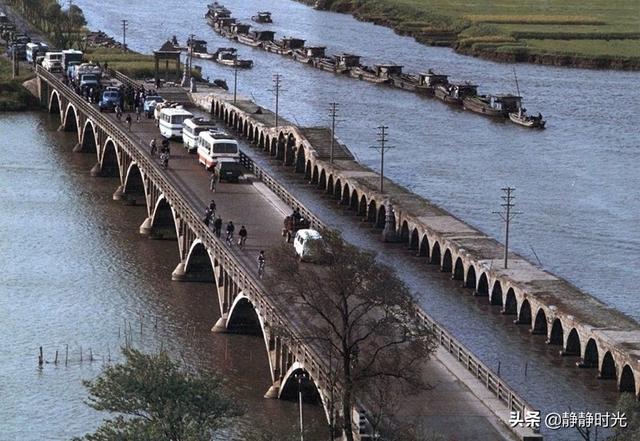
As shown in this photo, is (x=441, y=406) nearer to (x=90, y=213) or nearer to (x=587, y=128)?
(x=90, y=213)

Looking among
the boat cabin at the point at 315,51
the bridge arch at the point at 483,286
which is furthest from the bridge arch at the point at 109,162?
the boat cabin at the point at 315,51

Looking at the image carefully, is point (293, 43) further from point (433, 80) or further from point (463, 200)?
point (463, 200)

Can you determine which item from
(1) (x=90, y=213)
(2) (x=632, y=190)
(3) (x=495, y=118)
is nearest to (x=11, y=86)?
(3) (x=495, y=118)

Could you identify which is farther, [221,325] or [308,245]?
[221,325]

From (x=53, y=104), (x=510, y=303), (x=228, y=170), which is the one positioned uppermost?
(x=228, y=170)

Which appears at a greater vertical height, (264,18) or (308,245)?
(308,245)

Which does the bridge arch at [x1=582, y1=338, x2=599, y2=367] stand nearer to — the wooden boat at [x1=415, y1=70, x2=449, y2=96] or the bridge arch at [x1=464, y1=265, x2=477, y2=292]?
the bridge arch at [x1=464, y1=265, x2=477, y2=292]

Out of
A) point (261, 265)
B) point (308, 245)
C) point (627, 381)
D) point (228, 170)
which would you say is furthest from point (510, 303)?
point (228, 170)

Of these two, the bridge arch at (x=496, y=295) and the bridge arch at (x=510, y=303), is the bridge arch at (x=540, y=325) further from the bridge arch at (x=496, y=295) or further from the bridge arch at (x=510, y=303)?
the bridge arch at (x=496, y=295)

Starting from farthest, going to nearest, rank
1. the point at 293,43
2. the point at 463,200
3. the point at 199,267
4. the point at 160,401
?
the point at 293,43
the point at 463,200
the point at 199,267
the point at 160,401
